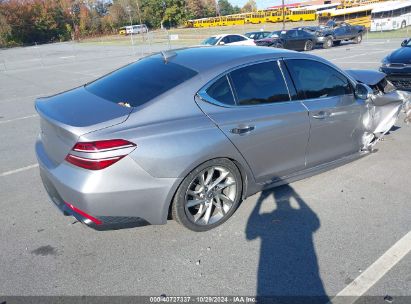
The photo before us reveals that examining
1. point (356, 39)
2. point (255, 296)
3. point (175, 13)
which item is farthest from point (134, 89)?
point (175, 13)

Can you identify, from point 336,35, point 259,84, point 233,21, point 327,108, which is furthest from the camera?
point 233,21

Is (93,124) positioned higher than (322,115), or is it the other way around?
(93,124)

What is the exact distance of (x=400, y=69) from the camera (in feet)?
26.9

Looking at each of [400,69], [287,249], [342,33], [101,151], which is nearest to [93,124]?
[101,151]

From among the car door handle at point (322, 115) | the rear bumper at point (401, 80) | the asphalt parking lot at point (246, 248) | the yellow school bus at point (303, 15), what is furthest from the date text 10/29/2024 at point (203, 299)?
the yellow school bus at point (303, 15)

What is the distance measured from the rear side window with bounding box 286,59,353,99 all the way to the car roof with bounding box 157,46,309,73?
0.13m

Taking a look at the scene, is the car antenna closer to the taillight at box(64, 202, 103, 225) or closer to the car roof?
the car roof

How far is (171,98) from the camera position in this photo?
3.14m

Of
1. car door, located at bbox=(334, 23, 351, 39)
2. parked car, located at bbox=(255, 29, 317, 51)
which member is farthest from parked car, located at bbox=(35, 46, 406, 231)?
car door, located at bbox=(334, 23, 351, 39)

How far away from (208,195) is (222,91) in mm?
977

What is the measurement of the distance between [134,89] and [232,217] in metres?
1.58

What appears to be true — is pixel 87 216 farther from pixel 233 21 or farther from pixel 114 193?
pixel 233 21

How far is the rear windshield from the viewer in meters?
3.24

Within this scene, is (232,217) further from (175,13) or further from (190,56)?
(175,13)
